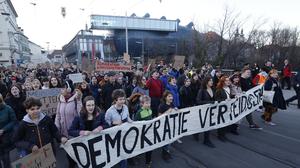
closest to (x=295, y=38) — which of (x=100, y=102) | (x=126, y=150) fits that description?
(x=100, y=102)

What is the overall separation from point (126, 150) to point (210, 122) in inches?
96.5

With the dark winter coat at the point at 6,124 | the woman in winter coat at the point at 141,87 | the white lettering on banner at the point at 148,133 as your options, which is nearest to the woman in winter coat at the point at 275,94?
the white lettering on banner at the point at 148,133

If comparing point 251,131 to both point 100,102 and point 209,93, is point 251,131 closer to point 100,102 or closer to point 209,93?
point 209,93

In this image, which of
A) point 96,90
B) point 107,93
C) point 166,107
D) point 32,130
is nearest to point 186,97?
point 166,107

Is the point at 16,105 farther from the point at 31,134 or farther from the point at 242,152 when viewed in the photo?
the point at 242,152

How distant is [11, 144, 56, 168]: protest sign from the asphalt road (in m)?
1.67

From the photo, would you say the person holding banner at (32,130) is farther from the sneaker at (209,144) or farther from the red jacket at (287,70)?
the red jacket at (287,70)

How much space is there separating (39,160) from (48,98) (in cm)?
348

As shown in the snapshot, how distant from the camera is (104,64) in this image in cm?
1073

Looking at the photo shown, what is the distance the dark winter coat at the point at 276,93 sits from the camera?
7445 millimetres

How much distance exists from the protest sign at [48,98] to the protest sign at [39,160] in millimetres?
3174

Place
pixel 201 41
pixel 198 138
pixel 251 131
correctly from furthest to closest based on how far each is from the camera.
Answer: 1. pixel 201 41
2. pixel 251 131
3. pixel 198 138

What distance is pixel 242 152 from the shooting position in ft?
18.3

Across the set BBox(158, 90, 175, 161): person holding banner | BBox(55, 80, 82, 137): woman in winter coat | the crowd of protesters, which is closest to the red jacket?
the crowd of protesters
